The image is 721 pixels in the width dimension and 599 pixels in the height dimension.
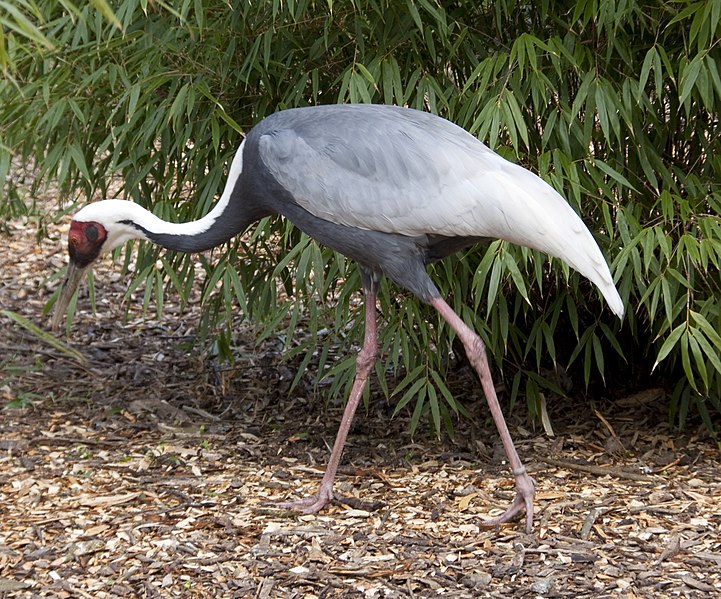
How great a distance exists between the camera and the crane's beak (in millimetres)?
4223

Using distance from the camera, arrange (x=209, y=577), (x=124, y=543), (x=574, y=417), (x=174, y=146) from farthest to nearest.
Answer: (x=574, y=417)
(x=174, y=146)
(x=124, y=543)
(x=209, y=577)

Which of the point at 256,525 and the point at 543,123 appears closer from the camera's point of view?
the point at 256,525

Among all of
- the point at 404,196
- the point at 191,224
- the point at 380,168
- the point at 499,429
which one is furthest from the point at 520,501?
the point at 191,224

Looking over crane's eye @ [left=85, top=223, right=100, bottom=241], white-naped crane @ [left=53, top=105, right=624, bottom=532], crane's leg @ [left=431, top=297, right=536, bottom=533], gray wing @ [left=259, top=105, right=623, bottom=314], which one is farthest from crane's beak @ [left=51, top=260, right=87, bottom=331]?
crane's leg @ [left=431, top=297, right=536, bottom=533]

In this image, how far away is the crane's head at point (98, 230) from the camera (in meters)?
3.97

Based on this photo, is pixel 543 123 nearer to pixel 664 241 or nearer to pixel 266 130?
pixel 664 241

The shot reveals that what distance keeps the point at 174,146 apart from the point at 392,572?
195cm

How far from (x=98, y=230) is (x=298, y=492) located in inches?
48.4

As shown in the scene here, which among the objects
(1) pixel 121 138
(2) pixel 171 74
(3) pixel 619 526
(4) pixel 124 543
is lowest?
(4) pixel 124 543

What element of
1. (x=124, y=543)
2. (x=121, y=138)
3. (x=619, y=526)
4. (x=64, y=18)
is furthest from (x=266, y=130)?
(x=619, y=526)

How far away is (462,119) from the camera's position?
4020mm

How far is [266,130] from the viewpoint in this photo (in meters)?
3.72

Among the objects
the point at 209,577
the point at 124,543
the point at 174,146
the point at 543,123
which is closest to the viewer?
the point at 209,577

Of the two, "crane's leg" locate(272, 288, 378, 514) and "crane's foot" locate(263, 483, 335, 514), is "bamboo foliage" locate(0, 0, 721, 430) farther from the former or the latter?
"crane's foot" locate(263, 483, 335, 514)
